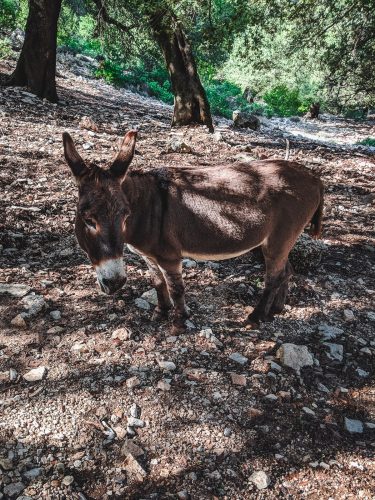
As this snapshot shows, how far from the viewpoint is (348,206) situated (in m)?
7.21

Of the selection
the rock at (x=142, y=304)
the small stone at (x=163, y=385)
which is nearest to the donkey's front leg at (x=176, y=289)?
the rock at (x=142, y=304)

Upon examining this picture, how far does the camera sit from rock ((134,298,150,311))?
165 inches

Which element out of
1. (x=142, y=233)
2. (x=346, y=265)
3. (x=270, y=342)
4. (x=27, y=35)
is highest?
→ (x=27, y=35)

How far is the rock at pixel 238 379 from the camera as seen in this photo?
3.34 metres

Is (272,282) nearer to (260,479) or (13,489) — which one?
(260,479)

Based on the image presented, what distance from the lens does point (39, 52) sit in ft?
39.6

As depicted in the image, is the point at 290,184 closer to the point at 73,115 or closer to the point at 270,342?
the point at 270,342

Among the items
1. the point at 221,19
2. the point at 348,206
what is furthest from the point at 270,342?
the point at 221,19

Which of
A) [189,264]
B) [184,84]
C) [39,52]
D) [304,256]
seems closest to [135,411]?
[189,264]

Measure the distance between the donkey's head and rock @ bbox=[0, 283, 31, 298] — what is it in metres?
1.41

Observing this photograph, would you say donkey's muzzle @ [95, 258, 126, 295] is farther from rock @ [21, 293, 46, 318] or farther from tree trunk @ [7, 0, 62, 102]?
tree trunk @ [7, 0, 62, 102]

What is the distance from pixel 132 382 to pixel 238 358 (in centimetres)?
104

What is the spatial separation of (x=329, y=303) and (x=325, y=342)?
2.47ft

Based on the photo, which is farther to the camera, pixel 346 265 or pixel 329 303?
pixel 346 265
